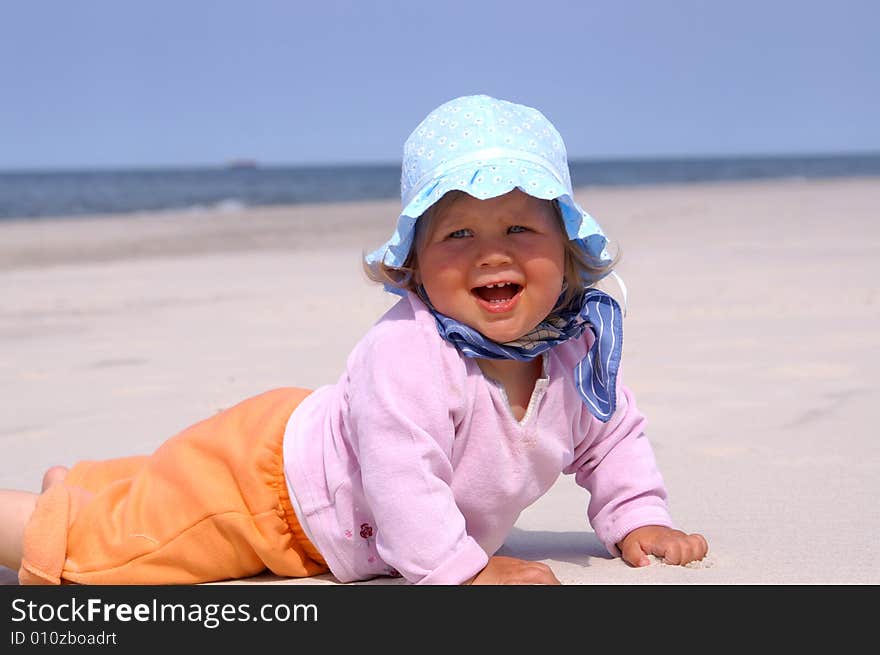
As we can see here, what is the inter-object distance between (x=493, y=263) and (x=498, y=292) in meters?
0.08

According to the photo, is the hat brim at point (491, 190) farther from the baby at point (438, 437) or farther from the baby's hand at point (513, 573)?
the baby's hand at point (513, 573)

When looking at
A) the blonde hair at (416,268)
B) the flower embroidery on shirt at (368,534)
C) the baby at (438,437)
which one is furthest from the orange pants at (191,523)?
the blonde hair at (416,268)

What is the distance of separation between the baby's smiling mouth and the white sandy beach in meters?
0.56

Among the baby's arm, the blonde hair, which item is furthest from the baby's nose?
the baby's arm

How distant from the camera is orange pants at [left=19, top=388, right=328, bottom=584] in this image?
2.23m

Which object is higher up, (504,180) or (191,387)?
(504,180)

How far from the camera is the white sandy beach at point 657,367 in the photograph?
242 cm

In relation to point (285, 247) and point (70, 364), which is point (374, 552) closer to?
point (70, 364)

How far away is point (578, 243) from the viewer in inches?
88.3

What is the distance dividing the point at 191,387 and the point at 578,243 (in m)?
2.05

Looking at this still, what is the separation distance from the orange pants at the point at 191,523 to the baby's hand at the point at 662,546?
0.63 meters

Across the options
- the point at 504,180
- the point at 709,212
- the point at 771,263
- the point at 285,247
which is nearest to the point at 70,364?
the point at 504,180

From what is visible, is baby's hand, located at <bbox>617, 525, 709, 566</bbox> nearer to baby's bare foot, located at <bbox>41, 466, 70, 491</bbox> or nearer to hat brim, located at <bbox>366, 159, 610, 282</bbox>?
hat brim, located at <bbox>366, 159, 610, 282</bbox>
